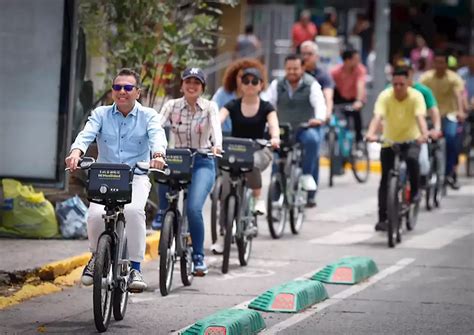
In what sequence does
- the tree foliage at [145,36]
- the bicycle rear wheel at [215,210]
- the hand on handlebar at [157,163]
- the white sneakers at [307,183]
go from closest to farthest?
the hand on handlebar at [157,163] → the bicycle rear wheel at [215,210] → the tree foliage at [145,36] → the white sneakers at [307,183]

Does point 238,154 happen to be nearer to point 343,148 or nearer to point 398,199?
point 398,199

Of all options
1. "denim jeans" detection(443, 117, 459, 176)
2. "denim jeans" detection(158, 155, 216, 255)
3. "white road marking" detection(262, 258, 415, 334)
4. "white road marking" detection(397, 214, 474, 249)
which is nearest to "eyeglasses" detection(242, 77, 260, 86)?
"denim jeans" detection(158, 155, 216, 255)

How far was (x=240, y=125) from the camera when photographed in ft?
50.9

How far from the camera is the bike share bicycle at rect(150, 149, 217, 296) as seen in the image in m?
12.7

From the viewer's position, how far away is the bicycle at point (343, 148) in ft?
78.2

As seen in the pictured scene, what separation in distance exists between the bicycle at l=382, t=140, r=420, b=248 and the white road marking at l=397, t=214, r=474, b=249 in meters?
0.23

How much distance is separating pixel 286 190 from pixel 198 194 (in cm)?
393

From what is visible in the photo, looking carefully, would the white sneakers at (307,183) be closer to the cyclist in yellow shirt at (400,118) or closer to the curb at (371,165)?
the cyclist in yellow shirt at (400,118)

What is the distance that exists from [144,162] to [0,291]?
2102 millimetres

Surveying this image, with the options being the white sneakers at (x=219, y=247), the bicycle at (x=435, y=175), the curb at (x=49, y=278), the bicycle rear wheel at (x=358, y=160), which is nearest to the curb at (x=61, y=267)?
the curb at (x=49, y=278)

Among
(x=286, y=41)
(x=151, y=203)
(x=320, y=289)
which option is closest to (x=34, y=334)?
(x=320, y=289)

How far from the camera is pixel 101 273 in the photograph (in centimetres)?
1069

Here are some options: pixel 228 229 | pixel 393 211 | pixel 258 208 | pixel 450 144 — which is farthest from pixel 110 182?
pixel 450 144

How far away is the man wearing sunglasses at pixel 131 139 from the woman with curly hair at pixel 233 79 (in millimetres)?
4867
